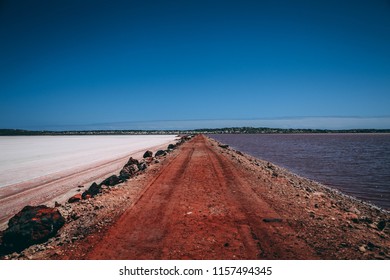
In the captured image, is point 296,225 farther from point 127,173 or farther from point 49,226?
point 127,173

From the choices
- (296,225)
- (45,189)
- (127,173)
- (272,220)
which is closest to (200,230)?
(272,220)

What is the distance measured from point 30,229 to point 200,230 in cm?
382

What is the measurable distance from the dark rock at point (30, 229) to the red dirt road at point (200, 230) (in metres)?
1.50

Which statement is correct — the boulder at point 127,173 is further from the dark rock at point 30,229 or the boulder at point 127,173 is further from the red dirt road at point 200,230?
the dark rock at point 30,229

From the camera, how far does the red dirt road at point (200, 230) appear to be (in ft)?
15.8

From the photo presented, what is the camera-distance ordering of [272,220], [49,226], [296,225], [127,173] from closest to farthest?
[49,226] → [296,225] → [272,220] → [127,173]

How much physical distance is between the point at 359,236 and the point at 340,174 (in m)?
14.1

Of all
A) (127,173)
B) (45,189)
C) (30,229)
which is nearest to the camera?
(30,229)

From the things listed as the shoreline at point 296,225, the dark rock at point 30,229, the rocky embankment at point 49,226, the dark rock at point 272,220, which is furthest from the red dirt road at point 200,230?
the dark rock at point 30,229

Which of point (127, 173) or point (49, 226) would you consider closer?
point (49, 226)

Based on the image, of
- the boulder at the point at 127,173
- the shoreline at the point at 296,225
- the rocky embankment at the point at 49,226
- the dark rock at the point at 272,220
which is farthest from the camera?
the boulder at the point at 127,173

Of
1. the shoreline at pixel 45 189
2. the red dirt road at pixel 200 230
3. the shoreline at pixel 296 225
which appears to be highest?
the red dirt road at pixel 200 230

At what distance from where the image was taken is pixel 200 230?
19.3 ft

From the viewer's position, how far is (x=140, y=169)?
1543 cm
